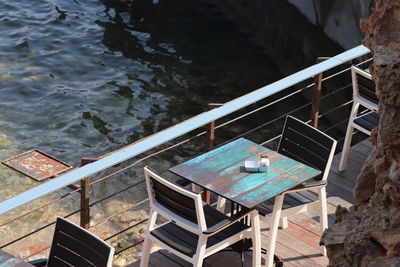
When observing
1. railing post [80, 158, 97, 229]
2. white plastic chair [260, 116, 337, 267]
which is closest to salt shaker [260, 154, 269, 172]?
white plastic chair [260, 116, 337, 267]

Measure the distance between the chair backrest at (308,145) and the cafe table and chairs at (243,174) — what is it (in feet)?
1.07

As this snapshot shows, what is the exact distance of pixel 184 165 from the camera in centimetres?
594

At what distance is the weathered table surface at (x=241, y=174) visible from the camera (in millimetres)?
5535

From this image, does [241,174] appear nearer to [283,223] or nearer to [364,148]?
[283,223]

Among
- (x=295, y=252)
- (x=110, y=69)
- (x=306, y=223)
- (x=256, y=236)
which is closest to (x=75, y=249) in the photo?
(x=256, y=236)

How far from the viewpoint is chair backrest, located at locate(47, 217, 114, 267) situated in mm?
4766

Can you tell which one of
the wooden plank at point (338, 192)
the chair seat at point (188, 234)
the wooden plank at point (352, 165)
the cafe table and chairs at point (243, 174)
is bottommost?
the wooden plank at point (338, 192)

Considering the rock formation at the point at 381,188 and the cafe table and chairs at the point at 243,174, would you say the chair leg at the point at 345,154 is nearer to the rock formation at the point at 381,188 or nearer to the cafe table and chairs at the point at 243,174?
the cafe table and chairs at the point at 243,174

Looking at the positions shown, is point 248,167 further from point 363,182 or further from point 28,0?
point 28,0

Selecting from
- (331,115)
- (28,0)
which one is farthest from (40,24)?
(331,115)

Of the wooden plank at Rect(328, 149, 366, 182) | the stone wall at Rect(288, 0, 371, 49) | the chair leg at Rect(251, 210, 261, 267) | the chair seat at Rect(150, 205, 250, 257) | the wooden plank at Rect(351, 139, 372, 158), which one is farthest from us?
the stone wall at Rect(288, 0, 371, 49)

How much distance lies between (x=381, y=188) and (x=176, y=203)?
288 cm

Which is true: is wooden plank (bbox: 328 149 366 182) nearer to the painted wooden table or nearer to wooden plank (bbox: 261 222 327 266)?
wooden plank (bbox: 261 222 327 266)

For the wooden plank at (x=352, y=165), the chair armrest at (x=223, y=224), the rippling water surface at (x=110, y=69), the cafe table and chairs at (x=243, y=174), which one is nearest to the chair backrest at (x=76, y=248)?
the chair armrest at (x=223, y=224)
